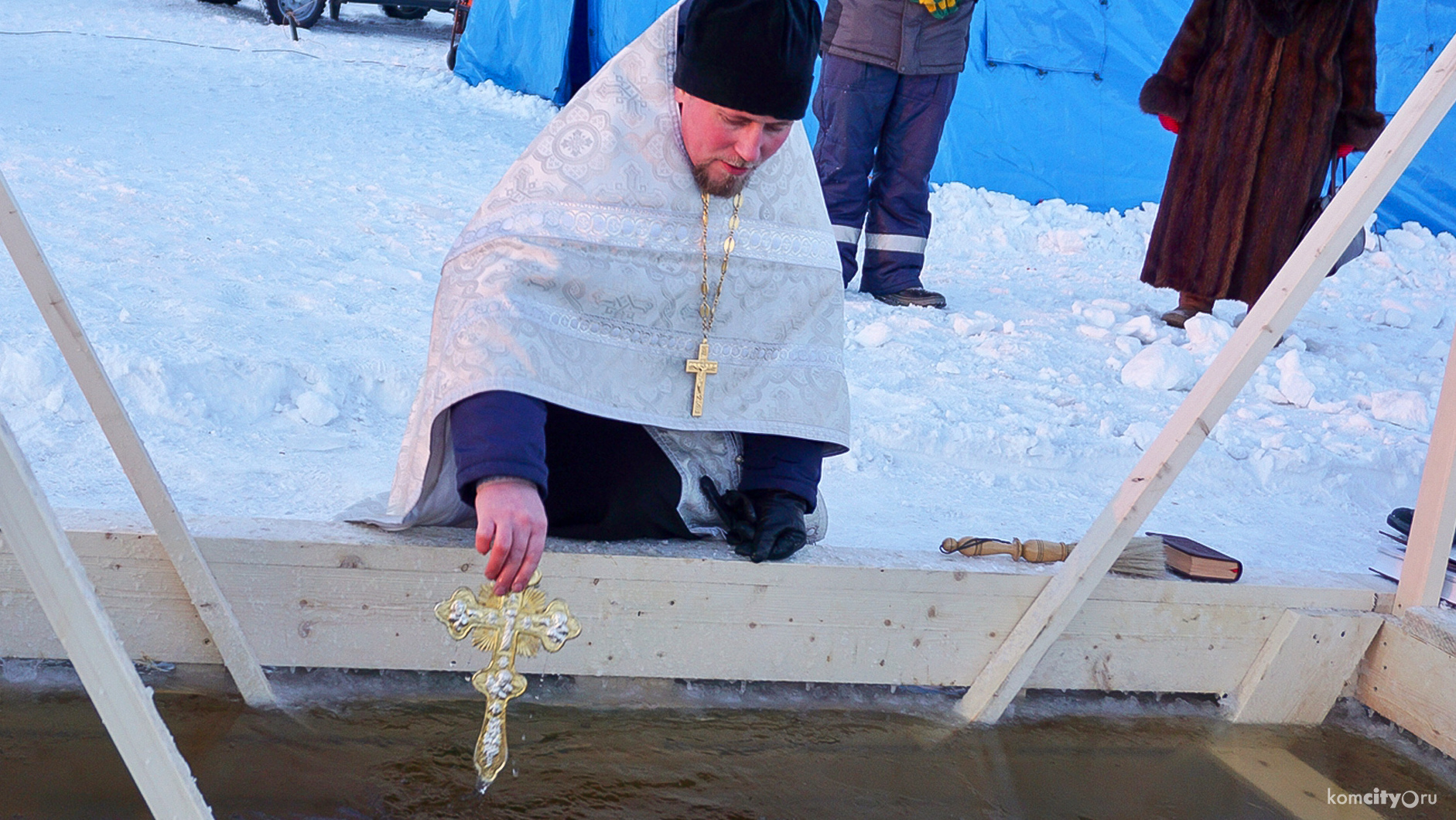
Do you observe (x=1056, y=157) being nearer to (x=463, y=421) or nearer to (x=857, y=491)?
(x=857, y=491)

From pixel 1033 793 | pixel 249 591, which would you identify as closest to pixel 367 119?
pixel 249 591

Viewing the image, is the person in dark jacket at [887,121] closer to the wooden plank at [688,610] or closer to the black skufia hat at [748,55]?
the wooden plank at [688,610]

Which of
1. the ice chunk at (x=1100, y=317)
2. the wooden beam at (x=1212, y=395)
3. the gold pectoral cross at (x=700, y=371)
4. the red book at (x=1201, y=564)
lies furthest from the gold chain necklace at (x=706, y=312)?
the ice chunk at (x=1100, y=317)

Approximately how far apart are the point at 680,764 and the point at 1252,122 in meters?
4.42

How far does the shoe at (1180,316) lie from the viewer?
5938 millimetres

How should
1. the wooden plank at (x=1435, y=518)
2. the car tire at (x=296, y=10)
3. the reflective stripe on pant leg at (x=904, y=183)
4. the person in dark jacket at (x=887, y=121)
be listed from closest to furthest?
1. the wooden plank at (x=1435, y=518)
2. the person in dark jacket at (x=887, y=121)
3. the reflective stripe on pant leg at (x=904, y=183)
4. the car tire at (x=296, y=10)

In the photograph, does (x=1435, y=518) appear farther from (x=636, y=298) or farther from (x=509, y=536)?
(x=509, y=536)

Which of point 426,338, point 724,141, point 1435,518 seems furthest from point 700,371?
point 426,338

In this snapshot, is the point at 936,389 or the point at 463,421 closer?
the point at 463,421

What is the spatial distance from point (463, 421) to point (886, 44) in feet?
13.4

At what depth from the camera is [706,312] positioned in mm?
2309

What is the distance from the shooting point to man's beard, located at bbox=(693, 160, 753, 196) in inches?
88.4

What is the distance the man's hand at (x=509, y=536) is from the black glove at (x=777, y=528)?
60 cm

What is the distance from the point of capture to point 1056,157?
864 cm
